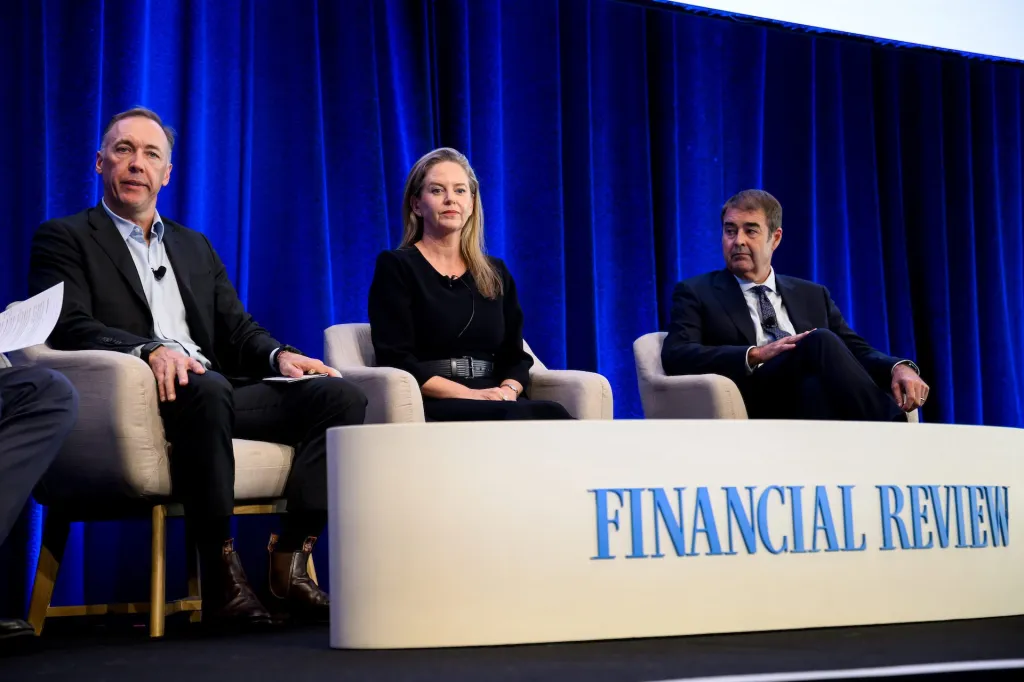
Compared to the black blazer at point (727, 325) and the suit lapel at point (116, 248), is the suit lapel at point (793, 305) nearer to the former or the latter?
the black blazer at point (727, 325)

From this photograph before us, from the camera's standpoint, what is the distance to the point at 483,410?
113 inches

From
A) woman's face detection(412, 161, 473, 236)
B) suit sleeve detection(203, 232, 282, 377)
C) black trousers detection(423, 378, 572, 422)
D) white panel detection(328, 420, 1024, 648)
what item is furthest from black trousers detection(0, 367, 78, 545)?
woman's face detection(412, 161, 473, 236)

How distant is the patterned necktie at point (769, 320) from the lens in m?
3.60

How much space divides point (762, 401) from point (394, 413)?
3.86 ft

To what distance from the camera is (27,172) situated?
11.0 ft

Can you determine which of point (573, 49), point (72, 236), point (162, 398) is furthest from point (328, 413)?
point (573, 49)

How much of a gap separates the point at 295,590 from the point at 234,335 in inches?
31.2

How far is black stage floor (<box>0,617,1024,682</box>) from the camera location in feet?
5.20

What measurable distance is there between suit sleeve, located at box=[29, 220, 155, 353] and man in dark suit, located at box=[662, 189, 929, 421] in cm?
170

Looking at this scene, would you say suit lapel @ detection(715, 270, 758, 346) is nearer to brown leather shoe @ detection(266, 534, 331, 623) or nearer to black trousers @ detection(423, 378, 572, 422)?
black trousers @ detection(423, 378, 572, 422)

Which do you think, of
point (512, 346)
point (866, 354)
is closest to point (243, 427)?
point (512, 346)

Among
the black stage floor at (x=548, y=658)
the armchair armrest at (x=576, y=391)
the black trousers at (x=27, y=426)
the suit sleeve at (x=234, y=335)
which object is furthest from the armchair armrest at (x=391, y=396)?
the black trousers at (x=27, y=426)

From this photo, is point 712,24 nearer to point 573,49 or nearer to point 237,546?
point 573,49

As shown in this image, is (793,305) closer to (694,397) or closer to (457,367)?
(694,397)
